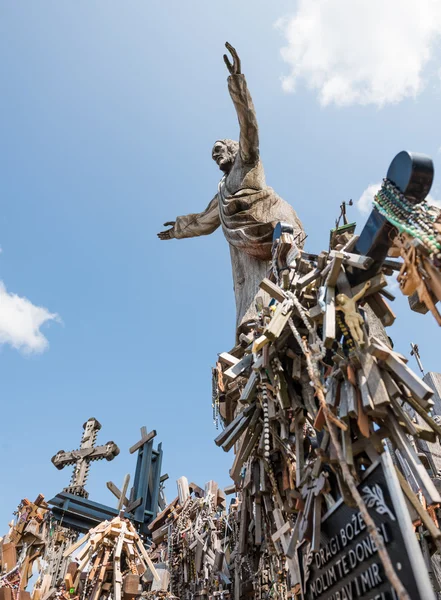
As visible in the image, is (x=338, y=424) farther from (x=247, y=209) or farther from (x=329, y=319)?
(x=247, y=209)

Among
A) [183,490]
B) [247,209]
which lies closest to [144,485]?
[183,490]

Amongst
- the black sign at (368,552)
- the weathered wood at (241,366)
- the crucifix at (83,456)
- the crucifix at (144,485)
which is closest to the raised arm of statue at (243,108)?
the weathered wood at (241,366)

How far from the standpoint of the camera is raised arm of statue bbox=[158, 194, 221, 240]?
739 centimetres

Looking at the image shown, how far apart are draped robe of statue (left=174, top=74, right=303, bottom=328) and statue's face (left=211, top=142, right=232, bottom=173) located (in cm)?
26

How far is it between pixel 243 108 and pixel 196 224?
93.2 inches

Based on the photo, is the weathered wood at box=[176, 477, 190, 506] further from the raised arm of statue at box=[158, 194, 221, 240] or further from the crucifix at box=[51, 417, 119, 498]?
the crucifix at box=[51, 417, 119, 498]

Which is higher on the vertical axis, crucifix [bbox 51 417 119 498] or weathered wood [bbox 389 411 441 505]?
crucifix [bbox 51 417 119 498]

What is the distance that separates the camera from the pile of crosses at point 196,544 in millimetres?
5039

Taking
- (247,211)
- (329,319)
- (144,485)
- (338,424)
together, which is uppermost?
(247,211)

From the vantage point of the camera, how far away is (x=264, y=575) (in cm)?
394

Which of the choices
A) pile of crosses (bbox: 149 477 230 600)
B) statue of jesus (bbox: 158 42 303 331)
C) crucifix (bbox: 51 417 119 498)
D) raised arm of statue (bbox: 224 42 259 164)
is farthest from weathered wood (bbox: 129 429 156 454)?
raised arm of statue (bbox: 224 42 259 164)

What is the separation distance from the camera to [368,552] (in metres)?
2.12

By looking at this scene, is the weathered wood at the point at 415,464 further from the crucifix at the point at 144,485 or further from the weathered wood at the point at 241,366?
the crucifix at the point at 144,485

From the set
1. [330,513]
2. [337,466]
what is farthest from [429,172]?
[330,513]
